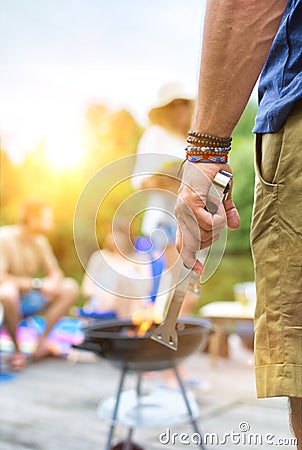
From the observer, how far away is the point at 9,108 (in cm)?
614

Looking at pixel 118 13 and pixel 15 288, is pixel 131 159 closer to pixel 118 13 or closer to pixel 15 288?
pixel 15 288

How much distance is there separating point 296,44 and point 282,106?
9 cm

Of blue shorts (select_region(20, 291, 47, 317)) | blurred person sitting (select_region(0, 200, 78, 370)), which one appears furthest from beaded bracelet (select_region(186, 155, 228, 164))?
blue shorts (select_region(20, 291, 47, 317))

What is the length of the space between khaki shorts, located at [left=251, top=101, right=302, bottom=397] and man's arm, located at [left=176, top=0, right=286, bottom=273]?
0.23 ft

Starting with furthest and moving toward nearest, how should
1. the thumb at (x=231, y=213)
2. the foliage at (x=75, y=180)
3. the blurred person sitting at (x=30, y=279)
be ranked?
the foliage at (x=75, y=180)
the blurred person sitting at (x=30, y=279)
the thumb at (x=231, y=213)

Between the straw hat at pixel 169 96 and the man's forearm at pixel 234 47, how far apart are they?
2.66 m

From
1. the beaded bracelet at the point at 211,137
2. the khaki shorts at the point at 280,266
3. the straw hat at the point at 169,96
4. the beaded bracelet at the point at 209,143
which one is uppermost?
the straw hat at the point at 169,96

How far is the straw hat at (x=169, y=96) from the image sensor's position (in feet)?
11.3

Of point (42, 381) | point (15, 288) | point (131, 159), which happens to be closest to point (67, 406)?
point (42, 381)

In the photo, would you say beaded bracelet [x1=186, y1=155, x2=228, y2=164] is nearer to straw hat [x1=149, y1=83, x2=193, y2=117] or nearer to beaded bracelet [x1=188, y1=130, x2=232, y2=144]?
beaded bracelet [x1=188, y1=130, x2=232, y2=144]

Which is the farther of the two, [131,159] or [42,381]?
[42,381]

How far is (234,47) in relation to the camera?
794mm

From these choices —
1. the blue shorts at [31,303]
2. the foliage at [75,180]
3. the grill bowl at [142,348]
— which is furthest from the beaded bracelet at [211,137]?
the foliage at [75,180]
